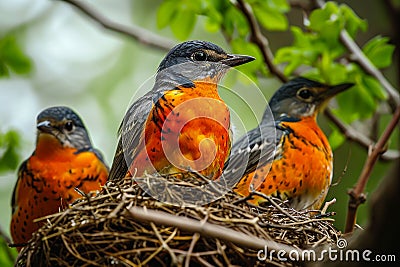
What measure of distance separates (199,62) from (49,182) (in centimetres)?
150

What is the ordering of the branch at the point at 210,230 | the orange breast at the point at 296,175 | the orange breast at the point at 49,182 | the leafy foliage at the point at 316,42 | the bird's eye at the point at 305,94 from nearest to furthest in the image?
the branch at the point at 210,230 < the orange breast at the point at 296,175 < the orange breast at the point at 49,182 < the leafy foliage at the point at 316,42 < the bird's eye at the point at 305,94

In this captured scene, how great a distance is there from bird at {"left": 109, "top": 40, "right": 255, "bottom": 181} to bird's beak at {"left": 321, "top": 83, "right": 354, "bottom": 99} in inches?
46.1

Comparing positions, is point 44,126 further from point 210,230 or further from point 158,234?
point 210,230

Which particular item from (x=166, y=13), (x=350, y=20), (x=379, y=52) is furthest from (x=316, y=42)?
(x=166, y=13)

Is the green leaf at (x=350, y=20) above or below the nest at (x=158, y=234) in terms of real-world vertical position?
above

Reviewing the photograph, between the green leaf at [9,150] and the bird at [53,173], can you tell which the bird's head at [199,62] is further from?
the green leaf at [9,150]

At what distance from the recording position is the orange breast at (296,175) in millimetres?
4656

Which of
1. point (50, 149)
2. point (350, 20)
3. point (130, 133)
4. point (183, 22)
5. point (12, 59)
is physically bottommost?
point (50, 149)

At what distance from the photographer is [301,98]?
558 centimetres

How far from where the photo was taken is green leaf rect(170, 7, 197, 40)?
5406mm

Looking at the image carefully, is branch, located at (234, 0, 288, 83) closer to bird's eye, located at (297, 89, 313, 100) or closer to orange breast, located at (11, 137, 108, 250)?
bird's eye, located at (297, 89, 313, 100)

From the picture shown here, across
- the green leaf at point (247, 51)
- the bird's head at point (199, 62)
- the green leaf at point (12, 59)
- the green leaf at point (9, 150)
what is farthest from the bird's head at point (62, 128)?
the green leaf at point (247, 51)

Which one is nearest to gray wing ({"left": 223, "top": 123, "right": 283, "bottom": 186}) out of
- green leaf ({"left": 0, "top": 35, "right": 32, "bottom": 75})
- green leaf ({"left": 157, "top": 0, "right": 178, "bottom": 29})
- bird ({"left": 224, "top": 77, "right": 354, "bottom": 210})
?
bird ({"left": 224, "top": 77, "right": 354, "bottom": 210})

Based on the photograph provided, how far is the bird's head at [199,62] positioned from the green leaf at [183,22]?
968mm
